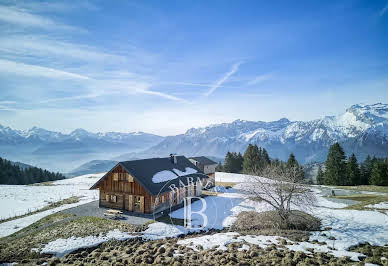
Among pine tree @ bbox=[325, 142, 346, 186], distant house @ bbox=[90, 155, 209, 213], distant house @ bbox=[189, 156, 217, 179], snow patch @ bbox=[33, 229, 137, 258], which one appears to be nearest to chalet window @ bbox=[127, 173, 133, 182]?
distant house @ bbox=[90, 155, 209, 213]

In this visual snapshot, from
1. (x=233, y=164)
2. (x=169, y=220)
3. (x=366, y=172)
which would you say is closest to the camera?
(x=169, y=220)

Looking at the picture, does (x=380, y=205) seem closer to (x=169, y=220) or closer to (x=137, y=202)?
(x=169, y=220)

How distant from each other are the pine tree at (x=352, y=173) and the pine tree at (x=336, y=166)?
1.29 m

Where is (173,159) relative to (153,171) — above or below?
above

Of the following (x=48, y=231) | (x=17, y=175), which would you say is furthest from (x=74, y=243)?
(x=17, y=175)

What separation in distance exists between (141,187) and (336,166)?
63270 mm

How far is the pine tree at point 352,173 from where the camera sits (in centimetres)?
6800

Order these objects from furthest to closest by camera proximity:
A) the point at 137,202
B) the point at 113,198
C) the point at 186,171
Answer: the point at 186,171 → the point at 113,198 → the point at 137,202

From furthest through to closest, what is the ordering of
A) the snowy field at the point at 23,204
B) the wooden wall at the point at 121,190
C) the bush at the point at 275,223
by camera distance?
1. the wooden wall at the point at 121,190
2. the snowy field at the point at 23,204
3. the bush at the point at 275,223

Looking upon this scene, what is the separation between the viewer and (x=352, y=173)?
68062 mm

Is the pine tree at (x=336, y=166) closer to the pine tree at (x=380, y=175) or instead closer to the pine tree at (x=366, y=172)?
the pine tree at (x=380, y=175)

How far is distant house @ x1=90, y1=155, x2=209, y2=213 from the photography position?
107 ft

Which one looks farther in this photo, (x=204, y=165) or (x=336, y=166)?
(x=336, y=166)

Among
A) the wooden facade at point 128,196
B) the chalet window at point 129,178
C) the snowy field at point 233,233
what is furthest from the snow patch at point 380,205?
the chalet window at point 129,178
